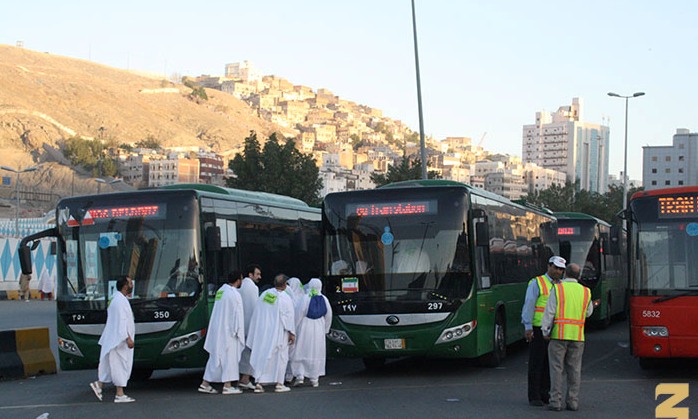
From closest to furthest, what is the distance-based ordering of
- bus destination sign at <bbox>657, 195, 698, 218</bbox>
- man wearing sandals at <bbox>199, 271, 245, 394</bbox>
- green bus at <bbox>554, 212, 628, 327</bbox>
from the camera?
man wearing sandals at <bbox>199, 271, 245, 394</bbox>, bus destination sign at <bbox>657, 195, 698, 218</bbox>, green bus at <bbox>554, 212, 628, 327</bbox>

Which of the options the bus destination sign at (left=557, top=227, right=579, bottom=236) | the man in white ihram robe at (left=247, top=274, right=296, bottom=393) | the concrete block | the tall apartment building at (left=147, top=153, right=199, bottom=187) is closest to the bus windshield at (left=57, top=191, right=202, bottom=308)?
the man in white ihram robe at (left=247, top=274, right=296, bottom=393)

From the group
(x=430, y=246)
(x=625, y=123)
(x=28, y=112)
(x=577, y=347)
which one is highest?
(x=28, y=112)

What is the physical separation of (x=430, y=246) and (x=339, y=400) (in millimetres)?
3244

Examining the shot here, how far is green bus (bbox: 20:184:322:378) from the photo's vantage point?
13.8m

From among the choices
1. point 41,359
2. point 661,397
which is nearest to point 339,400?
point 661,397

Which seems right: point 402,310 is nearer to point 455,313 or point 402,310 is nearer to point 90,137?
point 455,313

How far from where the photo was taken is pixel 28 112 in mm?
180375

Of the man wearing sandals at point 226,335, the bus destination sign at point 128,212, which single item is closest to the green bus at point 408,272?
the man wearing sandals at point 226,335

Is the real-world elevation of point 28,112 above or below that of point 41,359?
above

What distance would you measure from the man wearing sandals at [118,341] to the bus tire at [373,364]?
470 cm

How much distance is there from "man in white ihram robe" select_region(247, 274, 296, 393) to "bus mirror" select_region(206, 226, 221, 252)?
0.93 m

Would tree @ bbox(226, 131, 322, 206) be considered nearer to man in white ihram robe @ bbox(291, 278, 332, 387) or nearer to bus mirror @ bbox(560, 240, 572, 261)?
bus mirror @ bbox(560, 240, 572, 261)

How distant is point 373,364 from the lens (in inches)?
674

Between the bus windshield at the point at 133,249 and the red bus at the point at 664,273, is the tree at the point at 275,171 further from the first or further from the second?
the red bus at the point at 664,273
